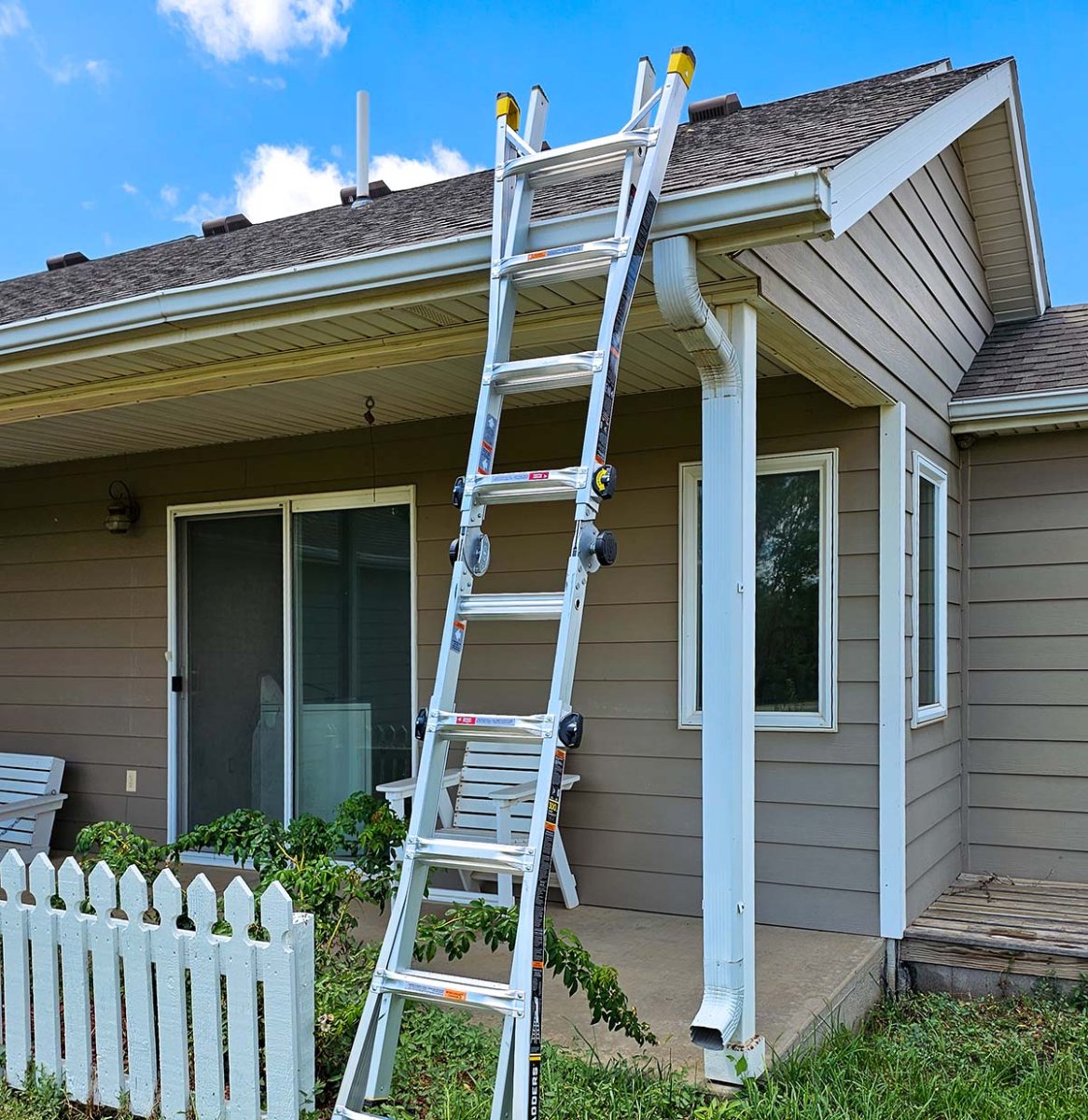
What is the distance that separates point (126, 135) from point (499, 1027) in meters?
25.3

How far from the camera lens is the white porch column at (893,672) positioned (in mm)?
4191

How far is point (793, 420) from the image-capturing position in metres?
4.51

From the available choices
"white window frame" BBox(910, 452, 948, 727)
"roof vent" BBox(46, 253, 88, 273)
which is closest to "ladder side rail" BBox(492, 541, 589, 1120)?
"white window frame" BBox(910, 452, 948, 727)

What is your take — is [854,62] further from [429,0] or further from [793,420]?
[793,420]

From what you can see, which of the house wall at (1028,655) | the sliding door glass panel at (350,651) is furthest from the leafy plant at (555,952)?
the house wall at (1028,655)

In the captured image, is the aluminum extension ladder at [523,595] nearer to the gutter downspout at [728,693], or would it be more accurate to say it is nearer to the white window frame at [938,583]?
the gutter downspout at [728,693]

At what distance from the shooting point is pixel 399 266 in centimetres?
317

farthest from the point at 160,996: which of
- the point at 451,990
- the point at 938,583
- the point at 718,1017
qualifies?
the point at 938,583

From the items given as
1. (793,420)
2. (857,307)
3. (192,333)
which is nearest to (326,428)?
(192,333)

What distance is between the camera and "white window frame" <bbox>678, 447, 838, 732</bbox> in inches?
174

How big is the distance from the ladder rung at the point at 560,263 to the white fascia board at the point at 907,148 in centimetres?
57

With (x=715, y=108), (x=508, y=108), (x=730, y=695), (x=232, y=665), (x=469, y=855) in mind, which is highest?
(x=715, y=108)

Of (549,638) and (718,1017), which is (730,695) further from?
(549,638)

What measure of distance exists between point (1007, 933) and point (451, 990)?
267 cm
